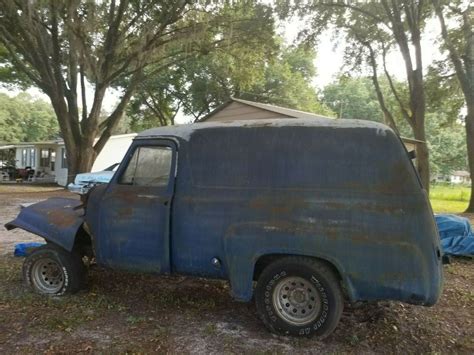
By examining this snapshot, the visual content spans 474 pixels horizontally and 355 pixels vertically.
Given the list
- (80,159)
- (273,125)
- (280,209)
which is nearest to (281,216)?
(280,209)

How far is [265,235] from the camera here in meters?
3.78

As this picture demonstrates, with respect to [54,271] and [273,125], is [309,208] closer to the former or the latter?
[273,125]

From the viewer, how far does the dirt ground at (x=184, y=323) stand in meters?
3.62

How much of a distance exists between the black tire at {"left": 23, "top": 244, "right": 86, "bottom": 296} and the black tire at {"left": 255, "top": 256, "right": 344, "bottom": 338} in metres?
2.20

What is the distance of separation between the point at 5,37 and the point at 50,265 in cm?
1569

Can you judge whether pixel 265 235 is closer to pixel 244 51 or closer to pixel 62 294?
pixel 62 294

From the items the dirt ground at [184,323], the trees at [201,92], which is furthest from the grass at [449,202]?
the dirt ground at [184,323]

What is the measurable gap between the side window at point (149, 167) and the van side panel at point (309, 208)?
0.22m

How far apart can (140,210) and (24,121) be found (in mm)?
63520

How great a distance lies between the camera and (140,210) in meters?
4.32

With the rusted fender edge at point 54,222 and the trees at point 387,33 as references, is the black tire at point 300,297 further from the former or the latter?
the trees at point 387,33

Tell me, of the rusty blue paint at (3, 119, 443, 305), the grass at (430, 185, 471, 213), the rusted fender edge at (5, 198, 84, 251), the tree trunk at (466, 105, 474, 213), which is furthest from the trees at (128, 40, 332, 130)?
the rusty blue paint at (3, 119, 443, 305)

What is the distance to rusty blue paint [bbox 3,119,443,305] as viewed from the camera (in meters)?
3.48

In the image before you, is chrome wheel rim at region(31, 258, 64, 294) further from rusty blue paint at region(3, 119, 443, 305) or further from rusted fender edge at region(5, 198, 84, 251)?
rusty blue paint at region(3, 119, 443, 305)
